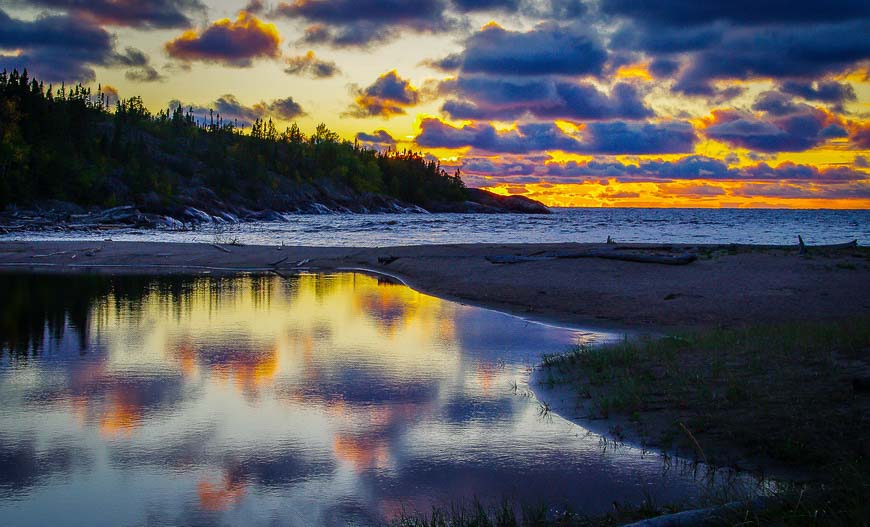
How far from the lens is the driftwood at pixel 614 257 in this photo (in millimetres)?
25953

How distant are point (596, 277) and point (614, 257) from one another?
117 inches

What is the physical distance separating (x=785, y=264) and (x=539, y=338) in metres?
13.5

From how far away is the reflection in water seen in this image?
7.28m

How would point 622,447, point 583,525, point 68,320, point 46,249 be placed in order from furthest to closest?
point 46,249 < point 68,320 < point 622,447 < point 583,525

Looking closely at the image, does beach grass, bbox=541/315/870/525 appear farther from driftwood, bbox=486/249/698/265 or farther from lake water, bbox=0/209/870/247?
lake water, bbox=0/209/870/247

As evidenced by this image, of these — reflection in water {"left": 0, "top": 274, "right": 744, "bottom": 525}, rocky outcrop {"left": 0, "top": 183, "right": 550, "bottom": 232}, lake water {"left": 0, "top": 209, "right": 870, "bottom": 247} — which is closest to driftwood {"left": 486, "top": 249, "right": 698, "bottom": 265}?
reflection in water {"left": 0, "top": 274, "right": 744, "bottom": 525}

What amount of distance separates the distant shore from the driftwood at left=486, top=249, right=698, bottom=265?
20 centimetres

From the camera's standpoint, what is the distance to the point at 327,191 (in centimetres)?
17875

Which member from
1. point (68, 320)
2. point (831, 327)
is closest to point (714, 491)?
point (831, 327)

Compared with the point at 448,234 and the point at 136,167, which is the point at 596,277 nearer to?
the point at 448,234

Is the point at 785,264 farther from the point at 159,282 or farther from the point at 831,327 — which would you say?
the point at 159,282

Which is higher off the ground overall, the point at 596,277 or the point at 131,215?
the point at 596,277

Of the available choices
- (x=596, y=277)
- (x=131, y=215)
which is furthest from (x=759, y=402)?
(x=131, y=215)

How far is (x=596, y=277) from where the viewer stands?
2408cm
